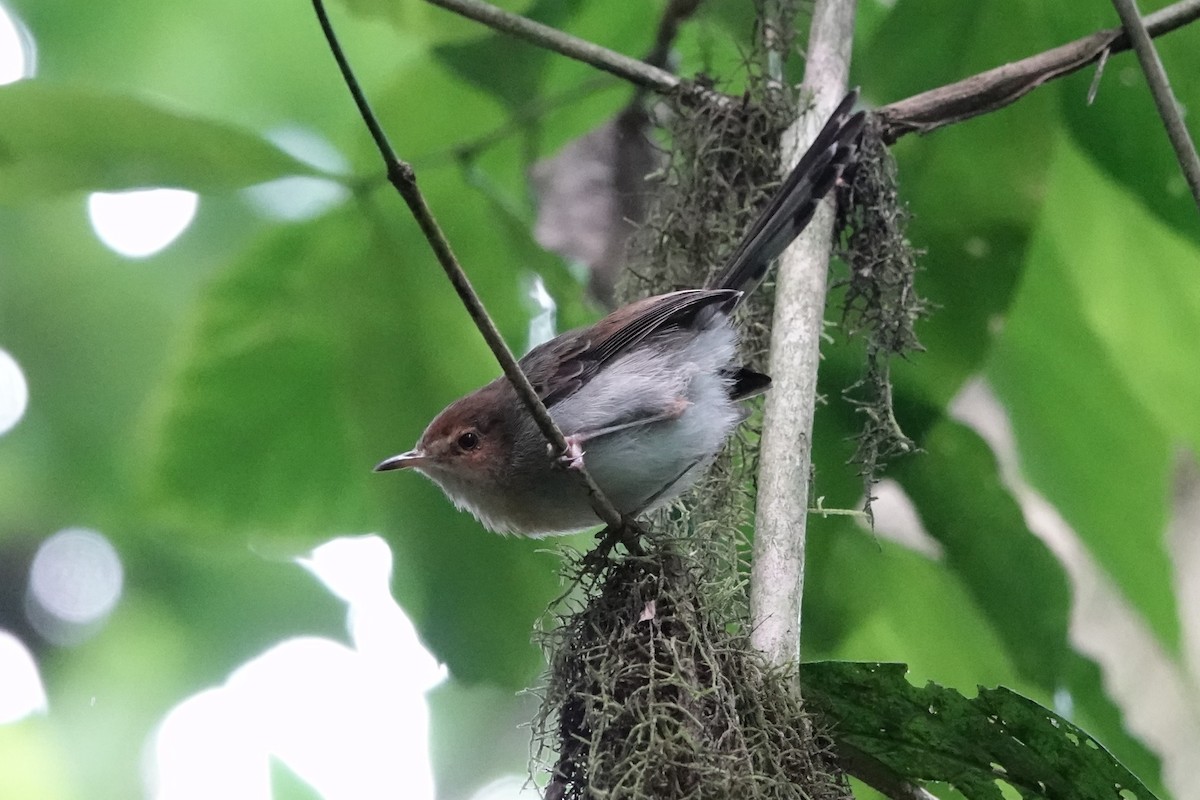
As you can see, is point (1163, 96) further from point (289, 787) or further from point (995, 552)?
point (289, 787)

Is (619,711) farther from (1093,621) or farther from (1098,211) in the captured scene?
(1093,621)

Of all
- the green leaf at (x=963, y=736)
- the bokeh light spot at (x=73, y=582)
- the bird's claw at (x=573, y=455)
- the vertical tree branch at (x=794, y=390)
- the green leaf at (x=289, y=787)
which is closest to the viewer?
the green leaf at (x=963, y=736)

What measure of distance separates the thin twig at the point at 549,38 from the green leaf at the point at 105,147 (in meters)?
0.70

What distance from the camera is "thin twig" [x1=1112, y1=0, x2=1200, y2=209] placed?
7.78ft

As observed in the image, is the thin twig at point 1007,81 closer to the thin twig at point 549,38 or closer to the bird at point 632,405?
the bird at point 632,405

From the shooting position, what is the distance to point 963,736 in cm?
219

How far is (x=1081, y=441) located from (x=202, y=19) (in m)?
3.19

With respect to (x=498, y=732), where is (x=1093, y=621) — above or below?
below

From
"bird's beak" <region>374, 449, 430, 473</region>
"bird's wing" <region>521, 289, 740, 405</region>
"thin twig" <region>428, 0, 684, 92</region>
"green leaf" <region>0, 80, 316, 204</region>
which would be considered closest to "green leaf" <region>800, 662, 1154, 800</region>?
"bird's wing" <region>521, 289, 740, 405</region>

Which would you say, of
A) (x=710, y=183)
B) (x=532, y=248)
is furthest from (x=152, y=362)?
(x=710, y=183)

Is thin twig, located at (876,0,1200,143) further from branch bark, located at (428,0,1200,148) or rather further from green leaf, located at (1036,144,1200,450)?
green leaf, located at (1036,144,1200,450)

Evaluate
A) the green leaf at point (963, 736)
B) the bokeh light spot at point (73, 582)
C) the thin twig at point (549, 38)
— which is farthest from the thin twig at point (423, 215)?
the bokeh light spot at point (73, 582)

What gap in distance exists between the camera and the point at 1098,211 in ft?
10.9

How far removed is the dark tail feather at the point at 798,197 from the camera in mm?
2809
